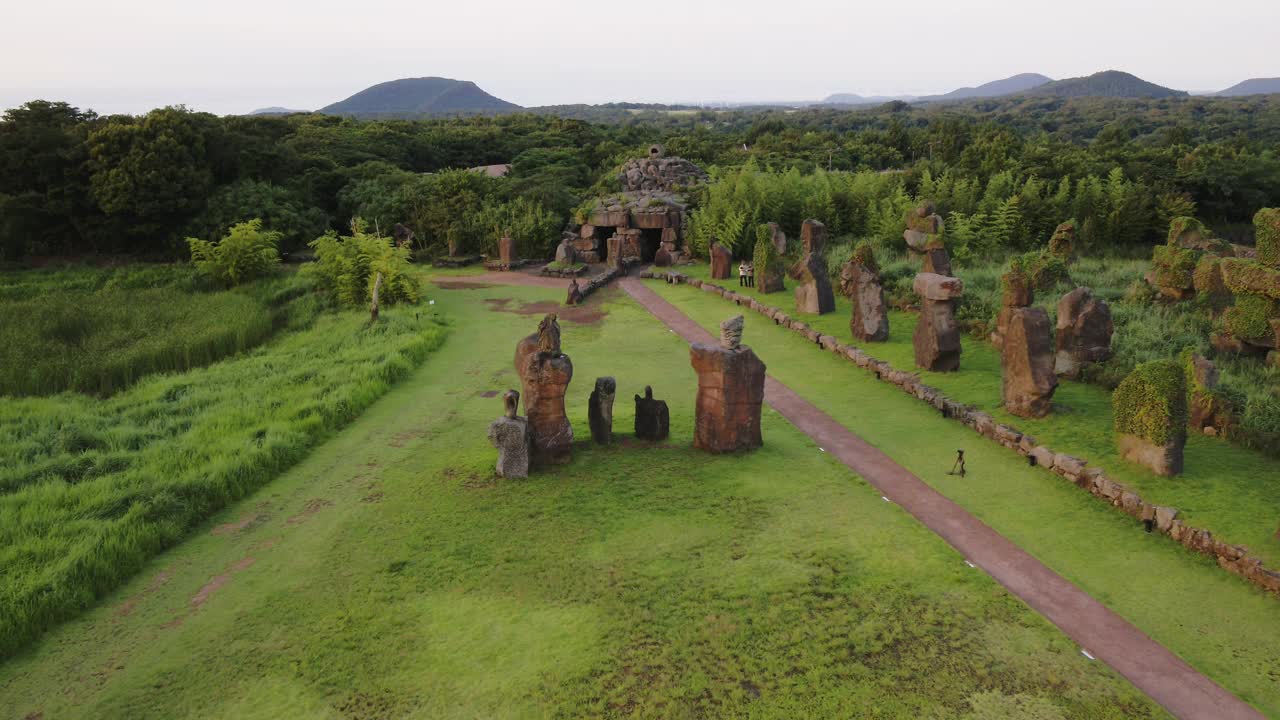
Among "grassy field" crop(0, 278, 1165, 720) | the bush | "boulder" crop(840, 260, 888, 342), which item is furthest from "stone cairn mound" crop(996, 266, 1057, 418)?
the bush

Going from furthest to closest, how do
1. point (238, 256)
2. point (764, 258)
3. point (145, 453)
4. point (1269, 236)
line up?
point (238, 256), point (764, 258), point (1269, 236), point (145, 453)

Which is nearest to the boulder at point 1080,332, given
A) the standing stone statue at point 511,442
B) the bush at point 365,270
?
the standing stone statue at point 511,442

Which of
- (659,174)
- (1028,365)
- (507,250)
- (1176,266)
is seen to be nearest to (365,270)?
(507,250)

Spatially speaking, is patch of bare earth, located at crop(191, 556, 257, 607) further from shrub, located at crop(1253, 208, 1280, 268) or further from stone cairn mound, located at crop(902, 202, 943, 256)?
stone cairn mound, located at crop(902, 202, 943, 256)

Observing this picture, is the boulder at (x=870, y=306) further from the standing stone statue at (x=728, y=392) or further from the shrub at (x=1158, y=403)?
the shrub at (x=1158, y=403)

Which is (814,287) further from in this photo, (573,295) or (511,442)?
(511,442)

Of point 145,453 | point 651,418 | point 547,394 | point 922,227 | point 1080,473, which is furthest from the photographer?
point 922,227
